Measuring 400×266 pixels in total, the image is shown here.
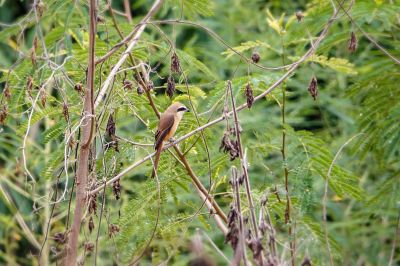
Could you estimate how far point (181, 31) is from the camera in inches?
408

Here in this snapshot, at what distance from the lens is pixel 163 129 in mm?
4344

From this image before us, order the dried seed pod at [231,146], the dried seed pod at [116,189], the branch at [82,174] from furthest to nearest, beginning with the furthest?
the dried seed pod at [116,189] → the branch at [82,174] → the dried seed pod at [231,146]

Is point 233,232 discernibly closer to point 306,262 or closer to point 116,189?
point 306,262

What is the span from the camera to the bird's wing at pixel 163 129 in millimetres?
4312

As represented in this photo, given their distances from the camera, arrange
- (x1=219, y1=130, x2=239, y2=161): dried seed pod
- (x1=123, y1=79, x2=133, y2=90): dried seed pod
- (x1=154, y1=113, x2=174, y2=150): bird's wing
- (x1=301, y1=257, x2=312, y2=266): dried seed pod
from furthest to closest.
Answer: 1. (x1=154, y1=113, x2=174, y2=150): bird's wing
2. (x1=123, y1=79, x2=133, y2=90): dried seed pod
3. (x1=219, y1=130, x2=239, y2=161): dried seed pod
4. (x1=301, y1=257, x2=312, y2=266): dried seed pod

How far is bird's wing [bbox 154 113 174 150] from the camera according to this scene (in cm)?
431

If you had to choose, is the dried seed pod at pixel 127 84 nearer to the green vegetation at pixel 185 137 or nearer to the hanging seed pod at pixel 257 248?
the green vegetation at pixel 185 137

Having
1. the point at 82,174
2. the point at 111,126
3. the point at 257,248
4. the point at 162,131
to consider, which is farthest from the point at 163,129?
the point at 257,248

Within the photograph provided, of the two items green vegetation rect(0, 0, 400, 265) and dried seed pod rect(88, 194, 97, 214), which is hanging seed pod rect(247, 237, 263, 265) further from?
dried seed pod rect(88, 194, 97, 214)

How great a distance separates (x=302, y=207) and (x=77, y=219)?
129cm

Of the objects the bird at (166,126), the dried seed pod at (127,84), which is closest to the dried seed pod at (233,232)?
the dried seed pod at (127,84)

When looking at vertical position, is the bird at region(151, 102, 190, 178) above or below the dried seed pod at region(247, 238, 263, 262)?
below

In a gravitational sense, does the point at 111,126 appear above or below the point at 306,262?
above

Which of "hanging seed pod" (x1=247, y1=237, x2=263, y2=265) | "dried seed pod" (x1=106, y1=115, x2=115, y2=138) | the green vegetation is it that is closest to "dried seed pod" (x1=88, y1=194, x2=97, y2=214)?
the green vegetation
